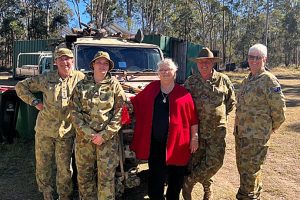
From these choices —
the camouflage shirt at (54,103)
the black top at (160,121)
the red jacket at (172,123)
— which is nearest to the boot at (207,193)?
the red jacket at (172,123)

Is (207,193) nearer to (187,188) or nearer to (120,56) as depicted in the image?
(187,188)

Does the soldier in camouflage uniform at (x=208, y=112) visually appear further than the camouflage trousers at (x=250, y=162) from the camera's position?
Yes

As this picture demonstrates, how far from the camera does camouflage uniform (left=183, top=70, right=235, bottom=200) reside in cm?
400

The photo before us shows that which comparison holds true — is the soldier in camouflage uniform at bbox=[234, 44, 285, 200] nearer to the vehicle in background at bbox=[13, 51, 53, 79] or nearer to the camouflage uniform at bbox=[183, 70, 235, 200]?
the camouflage uniform at bbox=[183, 70, 235, 200]

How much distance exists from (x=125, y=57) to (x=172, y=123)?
243 centimetres

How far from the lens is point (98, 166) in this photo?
11.9 feet

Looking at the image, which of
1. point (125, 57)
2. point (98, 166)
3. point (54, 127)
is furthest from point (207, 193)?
point (125, 57)

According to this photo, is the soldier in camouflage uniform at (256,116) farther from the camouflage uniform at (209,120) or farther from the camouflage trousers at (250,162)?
the camouflage uniform at (209,120)

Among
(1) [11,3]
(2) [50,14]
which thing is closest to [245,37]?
(2) [50,14]

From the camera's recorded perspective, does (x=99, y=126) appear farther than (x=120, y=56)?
No

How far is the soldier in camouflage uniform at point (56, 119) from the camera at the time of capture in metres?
3.96

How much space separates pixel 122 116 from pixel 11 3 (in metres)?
32.1

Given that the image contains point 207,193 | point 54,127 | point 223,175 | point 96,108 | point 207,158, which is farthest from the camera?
point 223,175

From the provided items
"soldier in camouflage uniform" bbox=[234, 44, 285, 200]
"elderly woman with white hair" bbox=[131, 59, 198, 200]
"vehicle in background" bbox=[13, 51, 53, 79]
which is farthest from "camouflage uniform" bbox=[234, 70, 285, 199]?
"vehicle in background" bbox=[13, 51, 53, 79]
